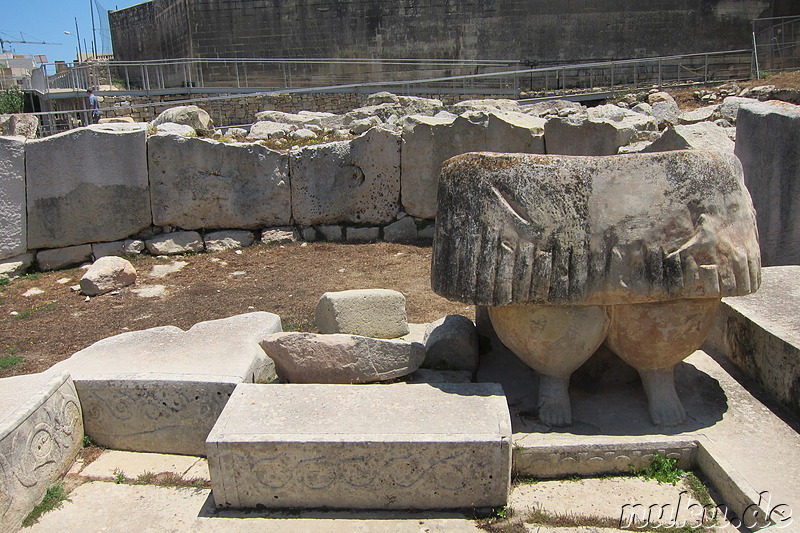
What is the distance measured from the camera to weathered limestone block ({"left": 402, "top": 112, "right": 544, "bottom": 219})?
24.6ft

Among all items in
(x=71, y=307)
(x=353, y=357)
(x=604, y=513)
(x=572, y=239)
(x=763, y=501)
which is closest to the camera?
(x=763, y=501)

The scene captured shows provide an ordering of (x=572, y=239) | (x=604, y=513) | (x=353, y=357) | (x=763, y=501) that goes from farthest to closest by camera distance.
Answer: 1. (x=353, y=357)
2. (x=572, y=239)
3. (x=604, y=513)
4. (x=763, y=501)

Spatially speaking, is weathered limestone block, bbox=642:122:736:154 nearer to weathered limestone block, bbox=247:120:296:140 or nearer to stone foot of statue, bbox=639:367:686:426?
stone foot of statue, bbox=639:367:686:426

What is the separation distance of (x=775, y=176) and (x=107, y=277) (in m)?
5.72

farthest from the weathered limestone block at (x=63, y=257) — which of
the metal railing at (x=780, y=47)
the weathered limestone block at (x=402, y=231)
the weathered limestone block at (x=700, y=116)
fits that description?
the metal railing at (x=780, y=47)

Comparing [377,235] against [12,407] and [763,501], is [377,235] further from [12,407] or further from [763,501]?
[763,501]

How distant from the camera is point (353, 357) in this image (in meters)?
3.60

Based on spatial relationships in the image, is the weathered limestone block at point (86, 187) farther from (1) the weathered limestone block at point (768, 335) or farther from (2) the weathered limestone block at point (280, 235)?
(1) the weathered limestone block at point (768, 335)

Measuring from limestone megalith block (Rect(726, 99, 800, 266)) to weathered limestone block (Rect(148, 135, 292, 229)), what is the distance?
4812mm

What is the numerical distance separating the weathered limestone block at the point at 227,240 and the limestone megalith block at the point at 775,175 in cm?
520

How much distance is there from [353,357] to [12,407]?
1624 millimetres

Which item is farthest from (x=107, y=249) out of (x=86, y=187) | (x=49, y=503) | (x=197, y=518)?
(x=197, y=518)

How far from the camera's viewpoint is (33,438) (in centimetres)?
314

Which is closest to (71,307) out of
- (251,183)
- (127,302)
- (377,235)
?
(127,302)
